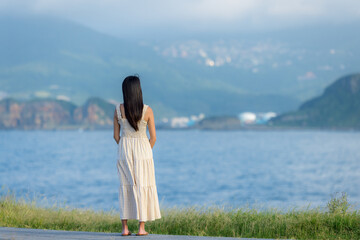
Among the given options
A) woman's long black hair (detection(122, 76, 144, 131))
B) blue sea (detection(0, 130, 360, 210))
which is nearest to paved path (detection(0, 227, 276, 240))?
woman's long black hair (detection(122, 76, 144, 131))

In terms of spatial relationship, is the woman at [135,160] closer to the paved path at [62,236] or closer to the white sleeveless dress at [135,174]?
the white sleeveless dress at [135,174]

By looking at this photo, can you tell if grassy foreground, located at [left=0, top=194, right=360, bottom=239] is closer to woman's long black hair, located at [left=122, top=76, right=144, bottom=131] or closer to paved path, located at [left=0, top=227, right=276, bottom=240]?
paved path, located at [left=0, top=227, right=276, bottom=240]

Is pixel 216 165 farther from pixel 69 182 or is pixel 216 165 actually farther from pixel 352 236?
pixel 352 236

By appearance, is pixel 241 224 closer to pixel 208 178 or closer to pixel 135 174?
pixel 135 174

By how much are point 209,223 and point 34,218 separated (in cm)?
406

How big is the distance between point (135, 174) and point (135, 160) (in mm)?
199

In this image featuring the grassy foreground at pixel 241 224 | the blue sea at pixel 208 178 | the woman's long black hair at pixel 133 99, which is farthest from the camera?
the blue sea at pixel 208 178

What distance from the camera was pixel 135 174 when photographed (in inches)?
297

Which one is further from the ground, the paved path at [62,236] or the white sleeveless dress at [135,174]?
the white sleeveless dress at [135,174]

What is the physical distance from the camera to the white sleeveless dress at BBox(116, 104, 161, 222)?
753cm

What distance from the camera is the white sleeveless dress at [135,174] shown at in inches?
297

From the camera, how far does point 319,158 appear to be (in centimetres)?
12762

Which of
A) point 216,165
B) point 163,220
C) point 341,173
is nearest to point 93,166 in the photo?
point 216,165

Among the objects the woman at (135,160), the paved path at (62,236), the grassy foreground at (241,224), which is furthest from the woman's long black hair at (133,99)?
the grassy foreground at (241,224)
